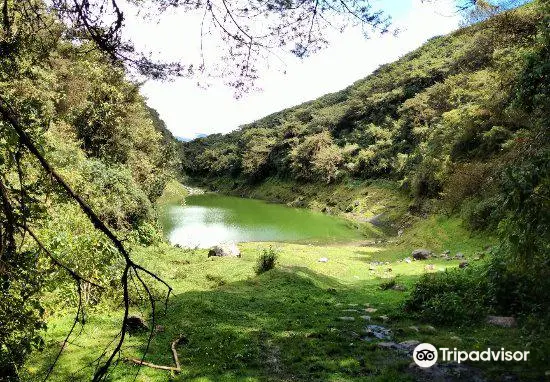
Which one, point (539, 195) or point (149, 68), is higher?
point (149, 68)

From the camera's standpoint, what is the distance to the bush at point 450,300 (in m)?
9.40

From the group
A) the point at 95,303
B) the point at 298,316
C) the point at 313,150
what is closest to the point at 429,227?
the point at 298,316

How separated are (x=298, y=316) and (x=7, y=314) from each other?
8051 millimetres

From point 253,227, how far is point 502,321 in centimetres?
2914

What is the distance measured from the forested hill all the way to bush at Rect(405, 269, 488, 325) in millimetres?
3575

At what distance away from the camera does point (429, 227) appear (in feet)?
80.9

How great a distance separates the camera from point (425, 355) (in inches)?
300

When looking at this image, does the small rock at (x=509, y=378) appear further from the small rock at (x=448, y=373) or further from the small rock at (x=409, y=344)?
the small rock at (x=409, y=344)

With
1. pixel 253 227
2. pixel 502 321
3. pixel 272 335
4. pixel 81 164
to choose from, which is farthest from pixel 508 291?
pixel 253 227

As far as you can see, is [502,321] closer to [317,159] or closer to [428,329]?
[428,329]

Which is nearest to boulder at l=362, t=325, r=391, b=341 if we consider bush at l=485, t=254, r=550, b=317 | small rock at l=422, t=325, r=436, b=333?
small rock at l=422, t=325, r=436, b=333

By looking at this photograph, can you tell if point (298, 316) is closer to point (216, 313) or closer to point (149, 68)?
point (216, 313)

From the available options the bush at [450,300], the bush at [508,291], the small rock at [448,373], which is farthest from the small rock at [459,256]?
the small rock at [448,373]

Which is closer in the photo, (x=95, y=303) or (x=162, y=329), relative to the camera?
(x=162, y=329)
